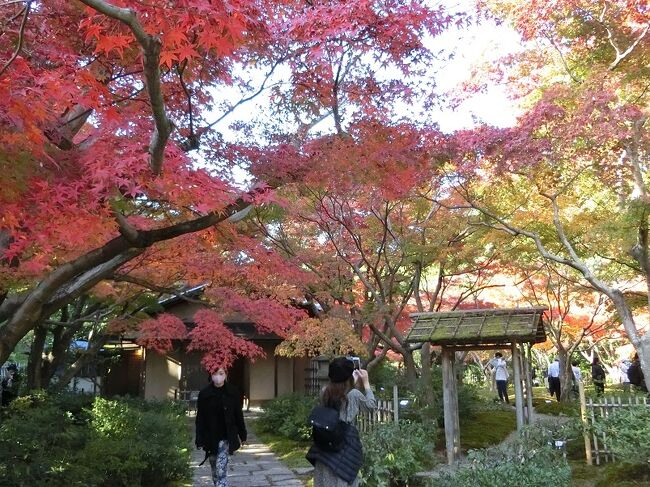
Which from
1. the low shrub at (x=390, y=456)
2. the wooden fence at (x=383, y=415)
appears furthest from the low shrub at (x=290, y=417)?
the low shrub at (x=390, y=456)

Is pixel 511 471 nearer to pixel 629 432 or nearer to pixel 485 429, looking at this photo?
pixel 629 432

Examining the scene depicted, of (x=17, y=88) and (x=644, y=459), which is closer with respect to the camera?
(x=17, y=88)

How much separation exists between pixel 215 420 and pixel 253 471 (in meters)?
3.35

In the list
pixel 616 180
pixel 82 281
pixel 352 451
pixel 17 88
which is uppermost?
pixel 616 180

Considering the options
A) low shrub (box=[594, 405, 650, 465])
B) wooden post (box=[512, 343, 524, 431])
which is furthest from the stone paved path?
low shrub (box=[594, 405, 650, 465])

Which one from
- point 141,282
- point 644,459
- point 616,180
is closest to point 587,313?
point 616,180

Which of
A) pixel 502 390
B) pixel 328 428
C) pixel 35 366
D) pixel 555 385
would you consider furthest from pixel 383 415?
pixel 555 385

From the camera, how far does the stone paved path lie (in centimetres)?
809

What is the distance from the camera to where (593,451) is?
873 cm

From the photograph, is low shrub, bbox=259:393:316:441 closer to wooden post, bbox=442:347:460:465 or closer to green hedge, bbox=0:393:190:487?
wooden post, bbox=442:347:460:465

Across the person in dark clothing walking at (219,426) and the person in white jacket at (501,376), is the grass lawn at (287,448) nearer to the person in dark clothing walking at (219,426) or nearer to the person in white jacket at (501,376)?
the person in dark clothing walking at (219,426)

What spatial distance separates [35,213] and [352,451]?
11.2 feet

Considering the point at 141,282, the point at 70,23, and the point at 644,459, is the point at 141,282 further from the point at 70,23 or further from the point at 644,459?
the point at 644,459

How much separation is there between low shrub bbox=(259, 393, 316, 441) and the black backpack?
24.7 feet
